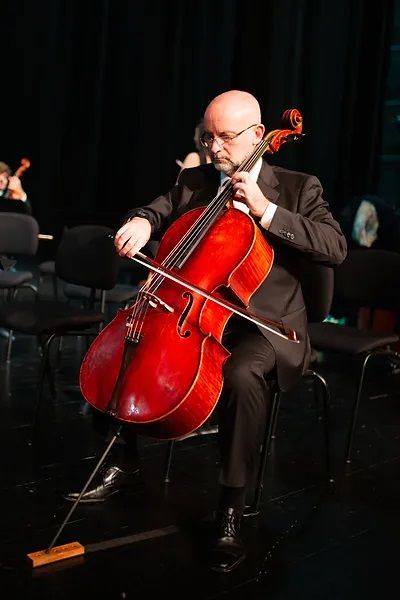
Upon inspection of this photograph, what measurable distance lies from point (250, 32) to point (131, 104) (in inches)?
68.3

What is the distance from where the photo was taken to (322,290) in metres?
2.30

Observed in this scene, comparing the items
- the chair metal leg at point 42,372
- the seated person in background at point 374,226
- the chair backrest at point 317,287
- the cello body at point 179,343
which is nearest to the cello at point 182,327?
the cello body at point 179,343

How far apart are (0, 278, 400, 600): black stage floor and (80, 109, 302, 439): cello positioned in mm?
350

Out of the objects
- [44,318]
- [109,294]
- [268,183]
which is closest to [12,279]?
[109,294]

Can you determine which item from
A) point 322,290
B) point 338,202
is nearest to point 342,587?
point 322,290

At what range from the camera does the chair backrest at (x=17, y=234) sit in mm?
3709

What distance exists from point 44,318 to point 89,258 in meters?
0.35

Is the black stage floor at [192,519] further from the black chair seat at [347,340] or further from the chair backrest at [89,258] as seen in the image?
the chair backrest at [89,258]

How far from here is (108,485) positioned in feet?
7.09

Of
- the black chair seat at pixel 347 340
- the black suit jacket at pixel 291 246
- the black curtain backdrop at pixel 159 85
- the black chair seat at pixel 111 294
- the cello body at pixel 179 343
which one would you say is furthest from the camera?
the black curtain backdrop at pixel 159 85

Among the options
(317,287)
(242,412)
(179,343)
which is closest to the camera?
(179,343)

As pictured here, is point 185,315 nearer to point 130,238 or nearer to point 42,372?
point 130,238

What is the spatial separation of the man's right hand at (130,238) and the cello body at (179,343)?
0.07 m

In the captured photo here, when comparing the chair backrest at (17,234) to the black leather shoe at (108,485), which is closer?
the black leather shoe at (108,485)
